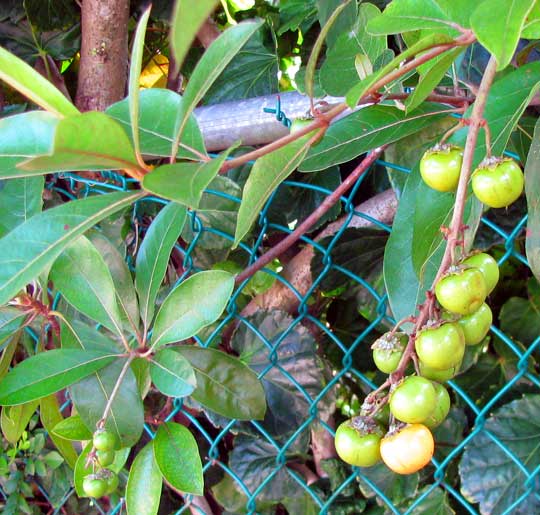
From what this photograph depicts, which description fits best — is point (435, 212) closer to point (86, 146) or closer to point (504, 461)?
point (86, 146)

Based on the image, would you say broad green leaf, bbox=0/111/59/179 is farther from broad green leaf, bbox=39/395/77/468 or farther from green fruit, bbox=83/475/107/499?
broad green leaf, bbox=39/395/77/468

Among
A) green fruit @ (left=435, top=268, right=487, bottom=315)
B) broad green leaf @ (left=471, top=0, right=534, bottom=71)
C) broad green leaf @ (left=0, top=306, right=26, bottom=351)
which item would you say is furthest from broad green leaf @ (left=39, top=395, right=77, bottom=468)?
broad green leaf @ (left=471, top=0, right=534, bottom=71)

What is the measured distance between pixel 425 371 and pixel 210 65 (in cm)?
33

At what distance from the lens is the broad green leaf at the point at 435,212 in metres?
0.69

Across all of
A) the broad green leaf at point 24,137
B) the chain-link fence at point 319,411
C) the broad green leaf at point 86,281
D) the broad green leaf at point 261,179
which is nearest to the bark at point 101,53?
the chain-link fence at point 319,411

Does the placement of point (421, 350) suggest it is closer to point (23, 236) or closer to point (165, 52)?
point (23, 236)

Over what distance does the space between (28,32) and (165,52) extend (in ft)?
Answer: 1.20

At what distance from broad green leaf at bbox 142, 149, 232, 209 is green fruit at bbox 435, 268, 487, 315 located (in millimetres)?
210

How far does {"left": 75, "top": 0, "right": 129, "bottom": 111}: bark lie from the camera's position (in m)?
1.33

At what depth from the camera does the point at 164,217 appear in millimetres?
850

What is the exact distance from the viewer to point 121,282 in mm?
999

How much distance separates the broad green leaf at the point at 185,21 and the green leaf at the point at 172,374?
52 cm

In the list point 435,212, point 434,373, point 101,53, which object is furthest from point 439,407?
point 101,53

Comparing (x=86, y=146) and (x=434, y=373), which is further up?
(x=86, y=146)
